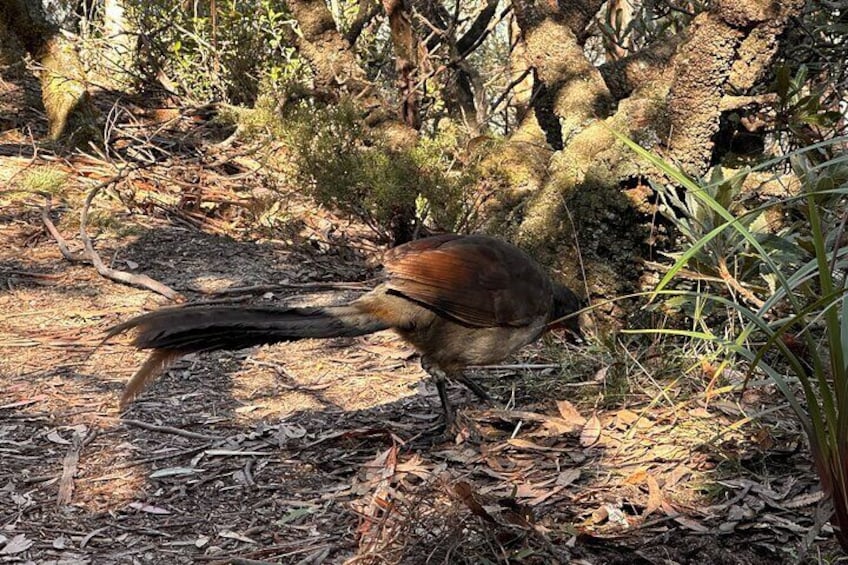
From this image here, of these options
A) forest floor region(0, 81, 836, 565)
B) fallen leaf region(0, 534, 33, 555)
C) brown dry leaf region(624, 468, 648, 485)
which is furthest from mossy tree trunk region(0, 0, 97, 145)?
brown dry leaf region(624, 468, 648, 485)

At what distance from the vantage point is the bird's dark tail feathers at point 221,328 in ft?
9.40

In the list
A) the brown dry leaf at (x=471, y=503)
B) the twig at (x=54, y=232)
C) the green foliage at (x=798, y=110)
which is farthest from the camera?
the twig at (x=54, y=232)

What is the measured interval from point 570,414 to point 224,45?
6059 mm

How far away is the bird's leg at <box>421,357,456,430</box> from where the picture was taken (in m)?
3.61

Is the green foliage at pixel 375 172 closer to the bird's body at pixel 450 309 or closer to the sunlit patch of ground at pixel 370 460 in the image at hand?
the sunlit patch of ground at pixel 370 460

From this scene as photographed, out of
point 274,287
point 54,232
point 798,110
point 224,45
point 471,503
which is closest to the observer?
point 471,503

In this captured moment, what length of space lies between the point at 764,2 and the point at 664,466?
212 centimetres

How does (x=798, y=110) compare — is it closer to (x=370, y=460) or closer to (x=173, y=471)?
(x=370, y=460)

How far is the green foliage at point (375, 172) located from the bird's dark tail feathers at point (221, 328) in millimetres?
2078

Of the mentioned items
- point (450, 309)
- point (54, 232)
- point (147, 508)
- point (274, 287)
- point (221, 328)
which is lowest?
point (147, 508)

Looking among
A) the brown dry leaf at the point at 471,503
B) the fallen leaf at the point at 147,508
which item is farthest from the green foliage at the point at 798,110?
the fallen leaf at the point at 147,508

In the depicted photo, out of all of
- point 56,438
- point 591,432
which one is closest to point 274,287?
point 56,438

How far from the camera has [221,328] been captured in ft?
9.96

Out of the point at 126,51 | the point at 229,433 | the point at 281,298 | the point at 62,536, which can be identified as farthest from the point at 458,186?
the point at 126,51
